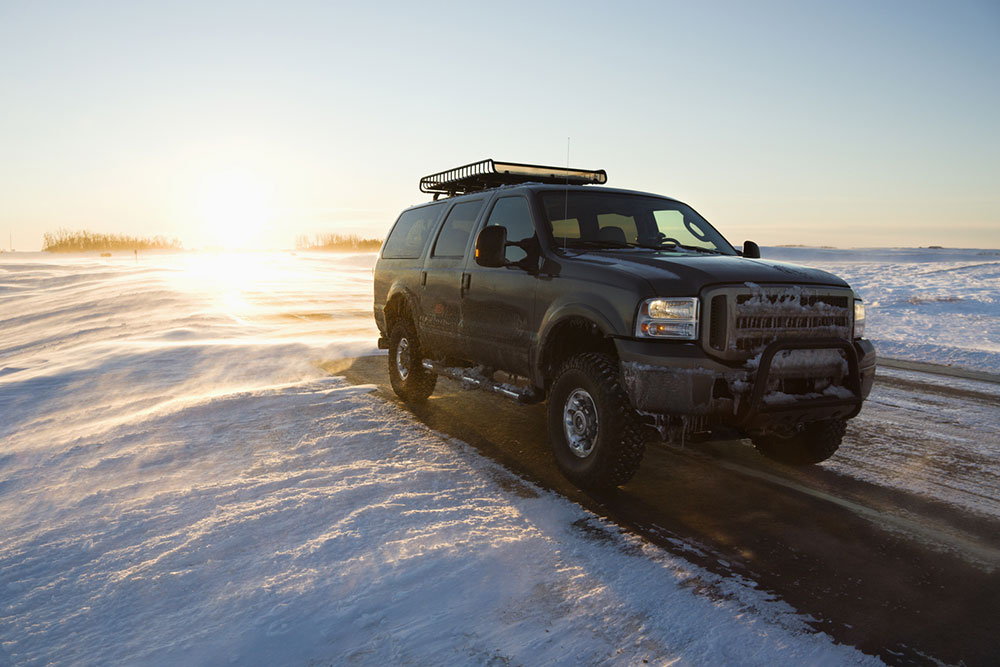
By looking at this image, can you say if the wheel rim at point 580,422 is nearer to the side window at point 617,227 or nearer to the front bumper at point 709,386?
the front bumper at point 709,386

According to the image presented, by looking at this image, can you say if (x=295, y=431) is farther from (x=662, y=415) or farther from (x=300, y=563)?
(x=662, y=415)

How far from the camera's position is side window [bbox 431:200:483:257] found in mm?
6062

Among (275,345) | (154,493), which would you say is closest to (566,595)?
(154,493)

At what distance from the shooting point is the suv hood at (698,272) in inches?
152

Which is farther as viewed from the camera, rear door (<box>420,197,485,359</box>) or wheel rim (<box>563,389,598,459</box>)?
rear door (<box>420,197,485,359</box>)

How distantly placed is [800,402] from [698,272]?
96 cm

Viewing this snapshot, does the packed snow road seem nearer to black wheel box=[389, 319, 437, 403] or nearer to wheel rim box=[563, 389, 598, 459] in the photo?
wheel rim box=[563, 389, 598, 459]

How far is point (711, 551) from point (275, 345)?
8168 mm

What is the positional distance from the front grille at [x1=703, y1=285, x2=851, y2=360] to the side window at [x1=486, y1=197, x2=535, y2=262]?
5.68ft

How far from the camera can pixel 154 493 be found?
13.6ft

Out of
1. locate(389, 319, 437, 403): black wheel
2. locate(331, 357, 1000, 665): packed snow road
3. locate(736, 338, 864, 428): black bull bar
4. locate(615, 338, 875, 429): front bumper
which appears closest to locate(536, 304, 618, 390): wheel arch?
locate(615, 338, 875, 429): front bumper

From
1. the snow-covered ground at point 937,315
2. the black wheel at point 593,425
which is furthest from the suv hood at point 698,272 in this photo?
the snow-covered ground at point 937,315

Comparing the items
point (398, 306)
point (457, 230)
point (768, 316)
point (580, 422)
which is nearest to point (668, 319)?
point (768, 316)

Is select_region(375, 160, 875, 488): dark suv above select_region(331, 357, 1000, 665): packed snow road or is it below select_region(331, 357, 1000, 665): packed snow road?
above
